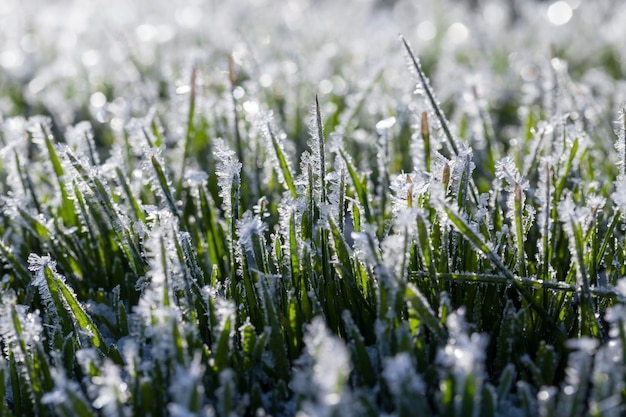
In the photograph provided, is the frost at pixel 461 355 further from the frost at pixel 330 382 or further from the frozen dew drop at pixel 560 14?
the frozen dew drop at pixel 560 14

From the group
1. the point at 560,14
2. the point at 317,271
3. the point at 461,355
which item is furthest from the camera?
the point at 560,14

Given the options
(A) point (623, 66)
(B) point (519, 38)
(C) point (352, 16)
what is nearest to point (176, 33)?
(C) point (352, 16)

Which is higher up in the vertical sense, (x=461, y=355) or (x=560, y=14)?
(x=560, y=14)

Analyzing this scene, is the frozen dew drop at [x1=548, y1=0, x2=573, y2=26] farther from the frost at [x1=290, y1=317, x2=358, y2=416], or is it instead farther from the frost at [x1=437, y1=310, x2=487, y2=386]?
the frost at [x1=290, y1=317, x2=358, y2=416]

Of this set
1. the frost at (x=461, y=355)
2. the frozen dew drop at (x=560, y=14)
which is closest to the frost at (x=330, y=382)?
the frost at (x=461, y=355)

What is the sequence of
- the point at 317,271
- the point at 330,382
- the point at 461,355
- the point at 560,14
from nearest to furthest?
the point at 330,382 < the point at 461,355 < the point at 317,271 < the point at 560,14

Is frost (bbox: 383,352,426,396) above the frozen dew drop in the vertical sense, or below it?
below

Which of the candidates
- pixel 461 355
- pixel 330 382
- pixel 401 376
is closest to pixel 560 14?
pixel 461 355

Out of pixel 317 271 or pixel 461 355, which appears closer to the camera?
pixel 461 355

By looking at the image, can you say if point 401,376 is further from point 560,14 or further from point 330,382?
point 560,14

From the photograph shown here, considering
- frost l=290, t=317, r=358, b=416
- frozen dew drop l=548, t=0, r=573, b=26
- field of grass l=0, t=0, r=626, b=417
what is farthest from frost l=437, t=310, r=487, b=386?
frozen dew drop l=548, t=0, r=573, b=26
